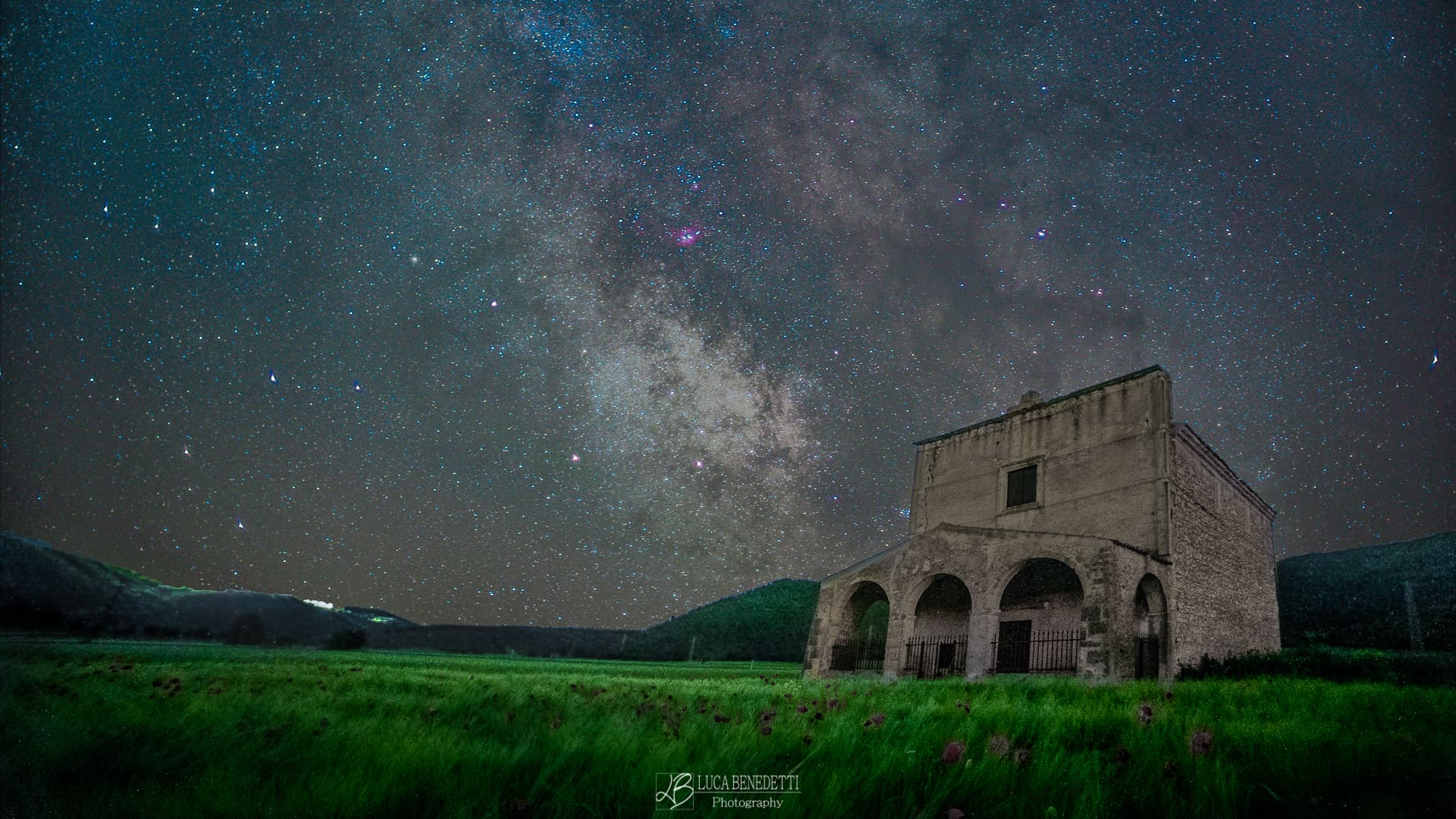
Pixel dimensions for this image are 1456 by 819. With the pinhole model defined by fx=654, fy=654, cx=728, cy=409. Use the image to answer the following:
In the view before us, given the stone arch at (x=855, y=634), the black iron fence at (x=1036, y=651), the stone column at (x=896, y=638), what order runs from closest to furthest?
the black iron fence at (x=1036, y=651), the stone column at (x=896, y=638), the stone arch at (x=855, y=634)

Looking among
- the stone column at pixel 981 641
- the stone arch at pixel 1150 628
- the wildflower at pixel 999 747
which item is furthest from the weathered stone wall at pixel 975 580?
the wildflower at pixel 999 747

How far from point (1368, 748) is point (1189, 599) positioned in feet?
69.8

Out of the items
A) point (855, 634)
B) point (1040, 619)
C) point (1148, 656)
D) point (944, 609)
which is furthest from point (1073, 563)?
point (855, 634)

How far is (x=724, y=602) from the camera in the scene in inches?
2736

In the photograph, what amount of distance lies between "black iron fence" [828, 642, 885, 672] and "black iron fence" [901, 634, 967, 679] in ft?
4.06

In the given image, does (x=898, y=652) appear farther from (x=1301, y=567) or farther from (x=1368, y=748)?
(x=1301, y=567)

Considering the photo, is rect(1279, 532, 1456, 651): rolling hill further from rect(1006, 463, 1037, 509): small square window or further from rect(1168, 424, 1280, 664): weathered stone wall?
rect(1006, 463, 1037, 509): small square window

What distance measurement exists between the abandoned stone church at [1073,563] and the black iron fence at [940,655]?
0.07 metres

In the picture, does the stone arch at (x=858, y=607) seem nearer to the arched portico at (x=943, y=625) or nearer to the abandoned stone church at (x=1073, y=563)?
the abandoned stone church at (x=1073, y=563)

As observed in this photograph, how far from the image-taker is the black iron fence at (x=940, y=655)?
845 inches

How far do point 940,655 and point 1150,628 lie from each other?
6816mm

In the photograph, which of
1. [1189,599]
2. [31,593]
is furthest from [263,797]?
[31,593]

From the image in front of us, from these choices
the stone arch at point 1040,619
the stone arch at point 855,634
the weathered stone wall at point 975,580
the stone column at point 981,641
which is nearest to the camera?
the weathered stone wall at point 975,580

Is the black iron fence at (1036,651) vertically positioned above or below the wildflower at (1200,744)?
above
